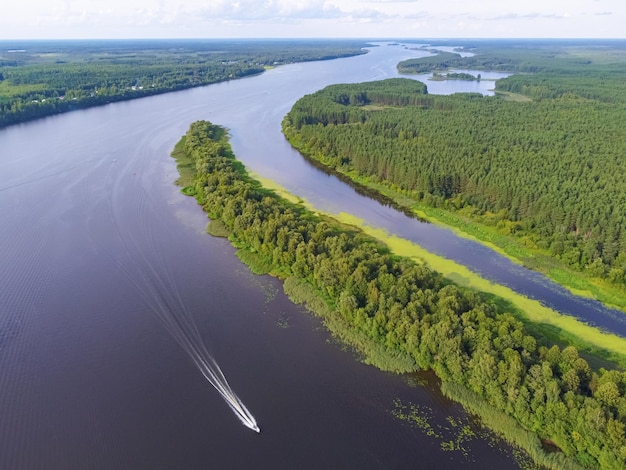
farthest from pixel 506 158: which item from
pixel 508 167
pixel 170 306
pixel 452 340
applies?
pixel 170 306

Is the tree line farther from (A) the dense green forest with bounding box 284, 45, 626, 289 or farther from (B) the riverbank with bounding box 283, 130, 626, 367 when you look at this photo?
(B) the riverbank with bounding box 283, 130, 626, 367

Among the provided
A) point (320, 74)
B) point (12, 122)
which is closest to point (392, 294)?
point (12, 122)

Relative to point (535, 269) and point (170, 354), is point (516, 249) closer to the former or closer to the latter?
point (535, 269)

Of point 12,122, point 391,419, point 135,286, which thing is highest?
point 12,122

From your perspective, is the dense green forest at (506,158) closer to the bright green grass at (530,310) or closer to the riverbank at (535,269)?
the riverbank at (535,269)

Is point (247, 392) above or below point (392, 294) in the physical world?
below

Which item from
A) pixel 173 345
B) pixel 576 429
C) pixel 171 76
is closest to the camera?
pixel 576 429

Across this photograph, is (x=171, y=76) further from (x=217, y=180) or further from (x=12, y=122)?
(x=217, y=180)
